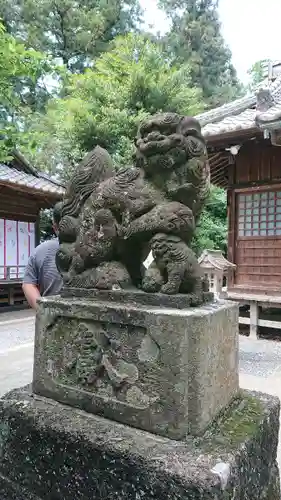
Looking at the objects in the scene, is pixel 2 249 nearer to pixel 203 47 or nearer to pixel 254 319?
pixel 254 319

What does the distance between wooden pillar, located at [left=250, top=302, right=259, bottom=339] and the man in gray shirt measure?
16.1ft

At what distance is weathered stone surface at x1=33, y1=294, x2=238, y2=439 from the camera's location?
58.7 inches

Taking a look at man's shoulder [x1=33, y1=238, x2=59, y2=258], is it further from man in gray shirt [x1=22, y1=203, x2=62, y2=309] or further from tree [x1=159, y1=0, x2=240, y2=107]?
tree [x1=159, y1=0, x2=240, y2=107]

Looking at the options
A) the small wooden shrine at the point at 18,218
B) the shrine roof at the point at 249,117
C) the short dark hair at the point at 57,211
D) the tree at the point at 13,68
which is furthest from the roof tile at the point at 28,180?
the short dark hair at the point at 57,211

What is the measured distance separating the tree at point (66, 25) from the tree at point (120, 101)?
795 centimetres

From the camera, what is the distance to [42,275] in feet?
9.93

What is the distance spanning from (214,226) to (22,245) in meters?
7.67

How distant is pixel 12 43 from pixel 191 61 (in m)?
19.8

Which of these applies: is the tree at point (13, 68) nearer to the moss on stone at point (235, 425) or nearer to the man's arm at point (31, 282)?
the man's arm at point (31, 282)

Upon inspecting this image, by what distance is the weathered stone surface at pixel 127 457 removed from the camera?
1349 mm

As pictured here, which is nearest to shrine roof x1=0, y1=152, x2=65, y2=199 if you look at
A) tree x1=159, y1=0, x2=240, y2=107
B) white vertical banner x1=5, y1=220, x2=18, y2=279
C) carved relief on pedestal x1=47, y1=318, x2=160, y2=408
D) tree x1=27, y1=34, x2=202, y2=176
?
white vertical banner x1=5, y1=220, x2=18, y2=279

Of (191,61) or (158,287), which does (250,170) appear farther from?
(191,61)

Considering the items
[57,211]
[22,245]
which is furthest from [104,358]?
[22,245]

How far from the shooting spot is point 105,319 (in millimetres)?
1709
